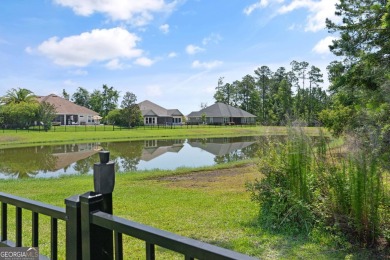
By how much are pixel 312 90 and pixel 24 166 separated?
6403cm

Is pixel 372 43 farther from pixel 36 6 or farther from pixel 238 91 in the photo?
pixel 238 91

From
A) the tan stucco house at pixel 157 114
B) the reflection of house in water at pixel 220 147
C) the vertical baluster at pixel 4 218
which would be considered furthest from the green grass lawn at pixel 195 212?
the tan stucco house at pixel 157 114

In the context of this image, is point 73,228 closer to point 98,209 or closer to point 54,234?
point 98,209

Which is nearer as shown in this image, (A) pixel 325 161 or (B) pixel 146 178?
(A) pixel 325 161

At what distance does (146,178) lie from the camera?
12344 millimetres

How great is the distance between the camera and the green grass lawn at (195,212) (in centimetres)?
450

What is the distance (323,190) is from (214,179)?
699 cm

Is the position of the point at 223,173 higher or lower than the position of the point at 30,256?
lower

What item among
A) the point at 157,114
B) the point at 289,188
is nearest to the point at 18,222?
the point at 289,188

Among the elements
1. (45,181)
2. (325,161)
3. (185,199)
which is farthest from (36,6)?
(325,161)

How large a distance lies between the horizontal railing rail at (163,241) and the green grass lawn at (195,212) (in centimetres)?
283

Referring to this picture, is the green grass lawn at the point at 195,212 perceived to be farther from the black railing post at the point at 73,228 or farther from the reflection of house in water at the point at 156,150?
the reflection of house in water at the point at 156,150

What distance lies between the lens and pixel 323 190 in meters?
4.97

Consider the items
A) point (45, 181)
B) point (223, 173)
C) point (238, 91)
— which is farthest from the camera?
point (238, 91)
